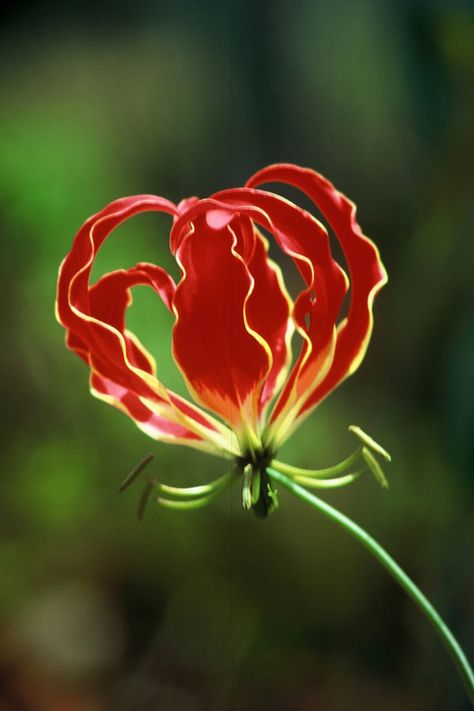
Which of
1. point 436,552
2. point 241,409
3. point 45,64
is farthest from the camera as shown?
point 45,64

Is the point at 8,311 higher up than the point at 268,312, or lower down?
lower down

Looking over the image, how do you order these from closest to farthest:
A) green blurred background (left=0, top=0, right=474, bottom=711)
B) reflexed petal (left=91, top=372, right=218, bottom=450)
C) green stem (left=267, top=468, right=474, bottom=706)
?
green stem (left=267, top=468, right=474, bottom=706)
reflexed petal (left=91, top=372, right=218, bottom=450)
green blurred background (left=0, top=0, right=474, bottom=711)

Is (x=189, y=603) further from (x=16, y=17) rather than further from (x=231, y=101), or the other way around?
(x=16, y=17)

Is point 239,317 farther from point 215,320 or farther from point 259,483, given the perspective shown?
point 259,483

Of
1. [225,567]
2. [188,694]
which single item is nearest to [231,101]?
[225,567]

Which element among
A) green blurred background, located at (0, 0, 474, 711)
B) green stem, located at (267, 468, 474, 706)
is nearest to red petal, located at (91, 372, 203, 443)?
green stem, located at (267, 468, 474, 706)

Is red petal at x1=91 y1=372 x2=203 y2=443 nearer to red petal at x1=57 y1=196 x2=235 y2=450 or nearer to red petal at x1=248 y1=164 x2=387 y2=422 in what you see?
red petal at x1=57 y1=196 x2=235 y2=450

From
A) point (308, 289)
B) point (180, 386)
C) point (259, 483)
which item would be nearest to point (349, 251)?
point (308, 289)

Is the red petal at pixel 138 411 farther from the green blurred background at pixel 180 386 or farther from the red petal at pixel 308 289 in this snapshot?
the green blurred background at pixel 180 386

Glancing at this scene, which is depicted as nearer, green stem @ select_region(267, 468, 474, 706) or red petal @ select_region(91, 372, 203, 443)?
green stem @ select_region(267, 468, 474, 706)
